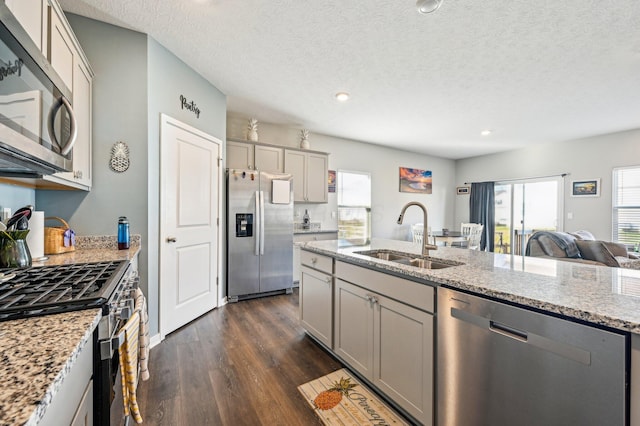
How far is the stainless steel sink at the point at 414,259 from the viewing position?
180cm

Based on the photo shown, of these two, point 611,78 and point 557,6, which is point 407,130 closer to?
point 611,78

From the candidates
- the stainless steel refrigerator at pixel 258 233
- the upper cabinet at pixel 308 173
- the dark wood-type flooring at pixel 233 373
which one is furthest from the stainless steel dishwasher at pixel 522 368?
the upper cabinet at pixel 308 173

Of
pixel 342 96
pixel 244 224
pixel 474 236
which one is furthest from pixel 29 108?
pixel 474 236

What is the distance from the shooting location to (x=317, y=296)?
2.36 metres

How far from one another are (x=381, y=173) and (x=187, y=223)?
423 cm

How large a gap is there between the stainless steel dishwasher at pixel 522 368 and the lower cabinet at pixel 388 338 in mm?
87

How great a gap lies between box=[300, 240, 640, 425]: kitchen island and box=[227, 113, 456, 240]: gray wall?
281 centimetres

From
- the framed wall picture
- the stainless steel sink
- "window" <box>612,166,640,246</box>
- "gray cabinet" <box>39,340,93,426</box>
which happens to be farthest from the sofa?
"gray cabinet" <box>39,340,93,426</box>

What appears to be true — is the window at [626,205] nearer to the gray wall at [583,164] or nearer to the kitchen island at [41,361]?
the gray wall at [583,164]

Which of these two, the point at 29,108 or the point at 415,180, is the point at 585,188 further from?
the point at 29,108

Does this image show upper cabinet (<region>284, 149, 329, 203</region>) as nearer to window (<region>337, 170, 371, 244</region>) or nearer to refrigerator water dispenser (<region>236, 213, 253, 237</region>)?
window (<region>337, 170, 371, 244</region>)

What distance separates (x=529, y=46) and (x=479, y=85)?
Answer: 29.2 inches

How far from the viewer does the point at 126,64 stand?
7.52 feet

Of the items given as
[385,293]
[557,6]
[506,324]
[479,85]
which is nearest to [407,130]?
[479,85]
